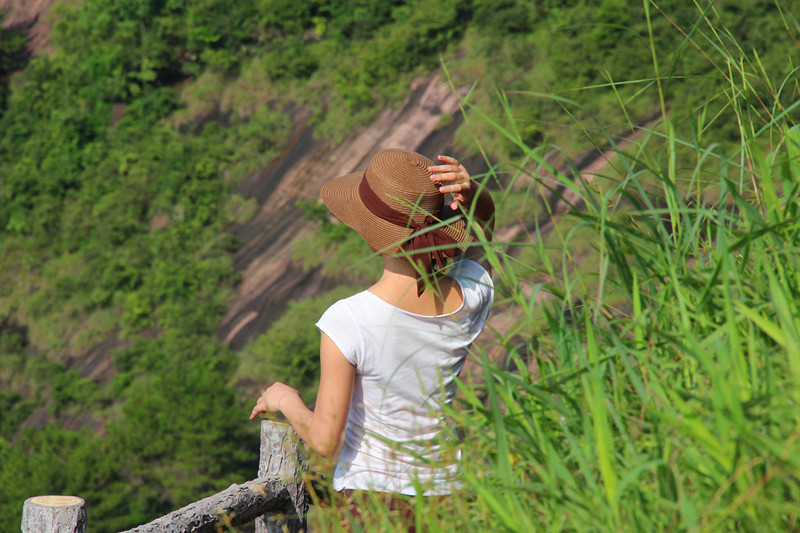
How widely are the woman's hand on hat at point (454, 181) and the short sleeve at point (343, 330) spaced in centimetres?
39

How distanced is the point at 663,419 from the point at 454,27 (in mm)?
18435

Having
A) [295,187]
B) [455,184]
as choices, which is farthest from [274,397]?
[295,187]

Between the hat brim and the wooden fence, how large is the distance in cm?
67

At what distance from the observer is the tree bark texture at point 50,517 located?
2256 millimetres

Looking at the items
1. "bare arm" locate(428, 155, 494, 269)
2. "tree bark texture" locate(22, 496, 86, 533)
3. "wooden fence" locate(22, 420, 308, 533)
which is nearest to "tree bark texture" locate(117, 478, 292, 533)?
Answer: "wooden fence" locate(22, 420, 308, 533)

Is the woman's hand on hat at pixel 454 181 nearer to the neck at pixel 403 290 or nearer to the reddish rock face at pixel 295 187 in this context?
the neck at pixel 403 290

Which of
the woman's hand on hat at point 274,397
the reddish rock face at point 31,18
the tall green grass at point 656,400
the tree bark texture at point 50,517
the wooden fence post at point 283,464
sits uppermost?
the tall green grass at point 656,400

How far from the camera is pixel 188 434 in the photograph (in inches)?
544

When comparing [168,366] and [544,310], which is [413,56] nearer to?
[168,366]

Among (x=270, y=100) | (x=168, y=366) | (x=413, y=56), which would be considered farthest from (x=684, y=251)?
(x=270, y=100)

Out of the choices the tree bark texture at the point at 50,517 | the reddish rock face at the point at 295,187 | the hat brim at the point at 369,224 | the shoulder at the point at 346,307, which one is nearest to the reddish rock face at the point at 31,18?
the reddish rock face at the point at 295,187

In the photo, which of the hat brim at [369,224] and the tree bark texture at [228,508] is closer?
the hat brim at [369,224]

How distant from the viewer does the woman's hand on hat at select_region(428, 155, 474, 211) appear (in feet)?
6.08

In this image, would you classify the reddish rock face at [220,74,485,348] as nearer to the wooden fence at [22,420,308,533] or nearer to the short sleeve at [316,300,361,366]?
the wooden fence at [22,420,308,533]
